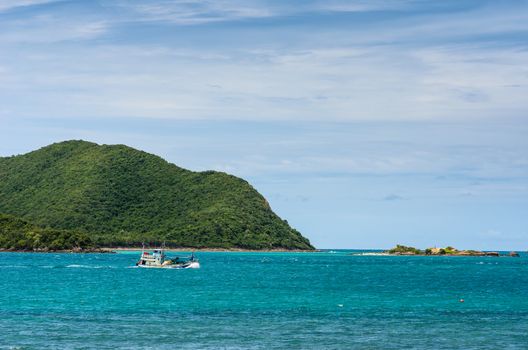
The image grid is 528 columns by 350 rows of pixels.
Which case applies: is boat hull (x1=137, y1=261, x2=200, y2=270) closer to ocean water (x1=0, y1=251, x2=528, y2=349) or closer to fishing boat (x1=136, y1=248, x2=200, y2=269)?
fishing boat (x1=136, y1=248, x2=200, y2=269)

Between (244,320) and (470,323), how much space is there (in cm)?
1875

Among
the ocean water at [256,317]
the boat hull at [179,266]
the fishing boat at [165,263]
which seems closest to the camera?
the ocean water at [256,317]

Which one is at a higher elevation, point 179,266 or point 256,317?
point 179,266

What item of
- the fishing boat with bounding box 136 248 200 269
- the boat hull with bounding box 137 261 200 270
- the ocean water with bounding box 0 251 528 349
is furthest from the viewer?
the fishing boat with bounding box 136 248 200 269

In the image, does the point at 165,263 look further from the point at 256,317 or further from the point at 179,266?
the point at 256,317

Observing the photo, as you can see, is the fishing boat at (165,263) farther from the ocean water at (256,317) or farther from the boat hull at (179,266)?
the ocean water at (256,317)

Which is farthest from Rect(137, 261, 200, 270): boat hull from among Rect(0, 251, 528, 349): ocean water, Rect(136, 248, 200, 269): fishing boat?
Rect(0, 251, 528, 349): ocean water

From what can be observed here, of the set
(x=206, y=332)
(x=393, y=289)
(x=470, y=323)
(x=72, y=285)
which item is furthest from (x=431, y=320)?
(x=72, y=285)

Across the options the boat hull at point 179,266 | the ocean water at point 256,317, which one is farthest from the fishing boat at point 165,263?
the ocean water at point 256,317

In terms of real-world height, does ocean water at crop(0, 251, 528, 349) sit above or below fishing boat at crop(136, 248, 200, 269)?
below

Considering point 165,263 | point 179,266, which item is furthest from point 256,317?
point 165,263

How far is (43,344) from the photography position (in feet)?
168

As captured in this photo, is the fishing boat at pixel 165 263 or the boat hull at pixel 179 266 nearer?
the boat hull at pixel 179 266

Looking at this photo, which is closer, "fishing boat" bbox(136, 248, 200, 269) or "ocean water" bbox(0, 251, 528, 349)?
"ocean water" bbox(0, 251, 528, 349)
